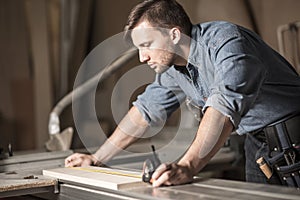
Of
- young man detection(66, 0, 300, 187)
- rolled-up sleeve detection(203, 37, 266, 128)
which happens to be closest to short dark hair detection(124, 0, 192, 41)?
young man detection(66, 0, 300, 187)

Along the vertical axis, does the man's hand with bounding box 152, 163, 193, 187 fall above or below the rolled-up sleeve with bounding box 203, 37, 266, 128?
below

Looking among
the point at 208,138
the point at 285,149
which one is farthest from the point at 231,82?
the point at 285,149

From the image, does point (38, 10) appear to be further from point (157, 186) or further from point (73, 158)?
point (157, 186)

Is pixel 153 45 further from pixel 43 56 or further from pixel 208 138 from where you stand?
pixel 43 56

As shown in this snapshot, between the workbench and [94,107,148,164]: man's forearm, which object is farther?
[94,107,148,164]: man's forearm

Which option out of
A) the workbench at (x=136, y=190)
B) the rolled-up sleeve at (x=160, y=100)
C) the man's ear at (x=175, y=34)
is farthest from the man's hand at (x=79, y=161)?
the man's ear at (x=175, y=34)

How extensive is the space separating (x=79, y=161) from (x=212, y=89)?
24.5 inches

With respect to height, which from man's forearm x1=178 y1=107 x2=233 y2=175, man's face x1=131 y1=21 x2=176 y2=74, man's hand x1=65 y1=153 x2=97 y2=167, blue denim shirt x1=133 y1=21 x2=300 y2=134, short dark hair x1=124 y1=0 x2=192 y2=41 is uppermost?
short dark hair x1=124 y1=0 x2=192 y2=41

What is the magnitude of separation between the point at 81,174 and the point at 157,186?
33 centimetres

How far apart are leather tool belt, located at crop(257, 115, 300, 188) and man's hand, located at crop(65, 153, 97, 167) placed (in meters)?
0.63

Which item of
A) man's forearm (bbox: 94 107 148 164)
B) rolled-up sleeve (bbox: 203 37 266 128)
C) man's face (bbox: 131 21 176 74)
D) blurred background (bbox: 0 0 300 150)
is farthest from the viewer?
blurred background (bbox: 0 0 300 150)

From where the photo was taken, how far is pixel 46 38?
4.39 m

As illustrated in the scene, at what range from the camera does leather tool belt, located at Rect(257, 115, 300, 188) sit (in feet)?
5.45

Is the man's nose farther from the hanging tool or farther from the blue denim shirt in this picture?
the hanging tool
